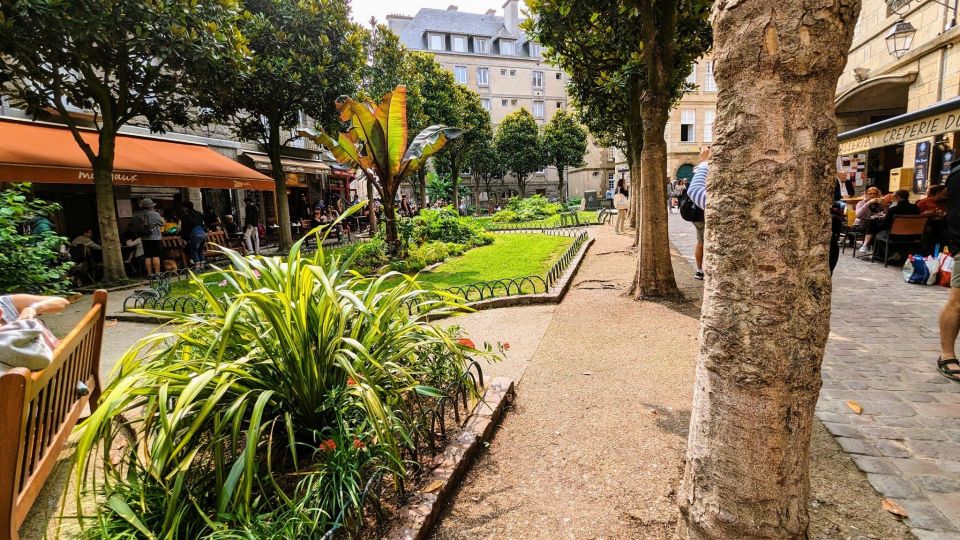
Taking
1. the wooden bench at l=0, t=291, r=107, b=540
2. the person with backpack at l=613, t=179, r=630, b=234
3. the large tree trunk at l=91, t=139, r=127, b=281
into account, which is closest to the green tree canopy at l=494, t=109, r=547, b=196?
the person with backpack at l=613, t=179, r=630, b=234

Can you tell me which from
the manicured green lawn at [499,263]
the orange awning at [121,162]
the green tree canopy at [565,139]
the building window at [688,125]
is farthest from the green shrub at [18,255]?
the building window at [688,125]

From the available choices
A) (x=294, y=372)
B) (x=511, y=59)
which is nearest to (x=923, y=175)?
(x=294, y=372)

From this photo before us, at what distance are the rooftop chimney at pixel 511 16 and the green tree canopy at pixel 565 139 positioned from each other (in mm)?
19154

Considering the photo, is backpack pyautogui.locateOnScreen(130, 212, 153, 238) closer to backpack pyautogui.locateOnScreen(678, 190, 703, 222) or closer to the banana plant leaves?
the banana plant leaves

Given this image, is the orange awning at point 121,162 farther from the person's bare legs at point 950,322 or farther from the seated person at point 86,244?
the person's bare legs at point 950,322

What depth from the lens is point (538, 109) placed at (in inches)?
2239

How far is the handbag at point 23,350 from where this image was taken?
2373 mm

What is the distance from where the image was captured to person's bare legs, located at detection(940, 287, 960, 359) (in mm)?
3953

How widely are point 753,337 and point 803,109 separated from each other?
0.82 metres

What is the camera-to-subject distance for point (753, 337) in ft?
5.69

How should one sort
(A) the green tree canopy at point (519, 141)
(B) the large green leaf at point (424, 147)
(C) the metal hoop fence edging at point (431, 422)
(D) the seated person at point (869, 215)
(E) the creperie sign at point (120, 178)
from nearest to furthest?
(C) the metal hoop fence edging at point (431, 422)
(B) the large green leaf at point (424, 147)
(D) the seated person at point (869, 215)
(E) the creperie sign at point (120, 178)
(A) the green tree canopy at point (519, 141)

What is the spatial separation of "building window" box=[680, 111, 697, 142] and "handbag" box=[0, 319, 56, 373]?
44198 millimetres

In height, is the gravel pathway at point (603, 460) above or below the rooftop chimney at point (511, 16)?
below

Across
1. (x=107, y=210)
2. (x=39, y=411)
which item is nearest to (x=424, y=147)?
(x=107, y=210)
